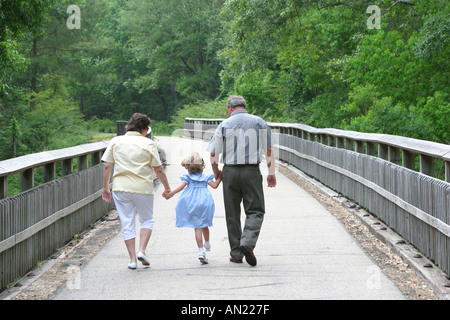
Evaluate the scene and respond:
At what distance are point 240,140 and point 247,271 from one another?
140 centimetres

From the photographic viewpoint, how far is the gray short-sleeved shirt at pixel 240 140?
285 inches

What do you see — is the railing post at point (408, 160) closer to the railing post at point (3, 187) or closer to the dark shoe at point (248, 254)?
the dark shoe at point (248, 254)

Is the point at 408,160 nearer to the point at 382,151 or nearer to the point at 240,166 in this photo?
the point at 382,151

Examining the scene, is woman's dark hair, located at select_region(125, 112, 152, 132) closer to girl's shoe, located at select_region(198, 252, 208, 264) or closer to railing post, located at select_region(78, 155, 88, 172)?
girl's shoe, located at select_region(198, 252, 208, 264)

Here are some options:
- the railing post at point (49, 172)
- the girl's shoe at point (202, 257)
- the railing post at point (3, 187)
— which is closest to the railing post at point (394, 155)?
the girl's shoe at point (202, 257)

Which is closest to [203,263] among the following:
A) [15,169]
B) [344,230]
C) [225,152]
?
[225,152]

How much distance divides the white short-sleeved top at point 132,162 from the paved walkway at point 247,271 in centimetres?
88

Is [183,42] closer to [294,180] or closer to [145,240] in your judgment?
[294,180]

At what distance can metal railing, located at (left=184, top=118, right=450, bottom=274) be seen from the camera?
21.1ft

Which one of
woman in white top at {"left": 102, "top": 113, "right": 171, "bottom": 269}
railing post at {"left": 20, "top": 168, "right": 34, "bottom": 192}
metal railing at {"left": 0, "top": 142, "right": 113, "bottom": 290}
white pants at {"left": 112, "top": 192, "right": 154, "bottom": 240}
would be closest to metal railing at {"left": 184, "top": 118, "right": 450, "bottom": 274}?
woman in white top at {"left": 102, "top": 113, "right": 171, "bottom": 269}

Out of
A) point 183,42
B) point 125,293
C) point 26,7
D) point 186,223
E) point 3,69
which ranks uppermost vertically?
point 183,42

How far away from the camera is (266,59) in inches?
1158

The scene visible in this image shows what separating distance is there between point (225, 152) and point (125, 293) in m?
2.04

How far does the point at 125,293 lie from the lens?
6012 mm
